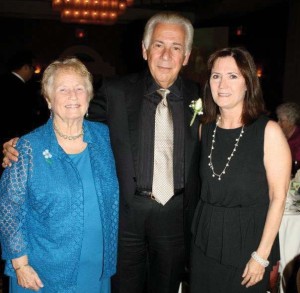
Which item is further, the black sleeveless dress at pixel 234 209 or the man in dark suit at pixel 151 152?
the man in dark suit at pixel 151 152

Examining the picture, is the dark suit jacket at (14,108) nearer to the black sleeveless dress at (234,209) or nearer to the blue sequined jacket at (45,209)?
the blue sequined jacket at (45,209)

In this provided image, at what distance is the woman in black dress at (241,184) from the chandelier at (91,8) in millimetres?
7000

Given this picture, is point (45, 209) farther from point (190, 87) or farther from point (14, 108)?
point (14, 108)

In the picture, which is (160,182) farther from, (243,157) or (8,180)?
(8,180)

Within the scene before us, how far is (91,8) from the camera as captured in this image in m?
8.41

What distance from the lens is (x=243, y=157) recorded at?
183cm

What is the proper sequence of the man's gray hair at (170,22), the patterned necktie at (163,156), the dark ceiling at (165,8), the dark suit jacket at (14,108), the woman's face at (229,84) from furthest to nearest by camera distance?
the dark ceiling at (165,8) < the dark suit jacket at (14,108) < the man's gray hair at (170,22) < the patterned necktie at (163,156) < the woman's face at (229,84)

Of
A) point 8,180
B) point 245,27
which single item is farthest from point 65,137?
point 245,27

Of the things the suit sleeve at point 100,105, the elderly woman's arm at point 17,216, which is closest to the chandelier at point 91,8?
the suit sleeve at point 100,105

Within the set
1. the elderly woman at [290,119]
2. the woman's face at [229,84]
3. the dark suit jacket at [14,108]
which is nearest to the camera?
the woman's face at [229,84]

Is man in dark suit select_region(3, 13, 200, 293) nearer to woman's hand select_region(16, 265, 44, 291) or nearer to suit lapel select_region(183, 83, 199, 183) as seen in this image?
suit lapel select_region(183, 83, 199, 183)

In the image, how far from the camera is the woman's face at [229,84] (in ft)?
6.02

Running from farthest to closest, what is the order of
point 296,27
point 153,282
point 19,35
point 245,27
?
1. point 19,35
2. point 245,27
3. point 296,27
4. point 153,282

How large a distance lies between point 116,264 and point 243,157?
38.0 inches
